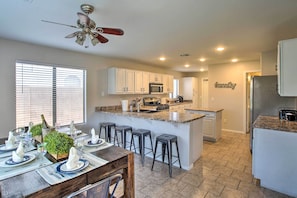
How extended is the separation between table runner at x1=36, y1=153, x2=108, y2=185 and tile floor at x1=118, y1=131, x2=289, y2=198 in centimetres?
113

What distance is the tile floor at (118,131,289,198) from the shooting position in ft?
7.83

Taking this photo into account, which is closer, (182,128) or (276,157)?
(276,157)

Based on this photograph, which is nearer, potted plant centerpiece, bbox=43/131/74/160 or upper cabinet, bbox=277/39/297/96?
potted plant centerpiece, bbox=43/131/74/160

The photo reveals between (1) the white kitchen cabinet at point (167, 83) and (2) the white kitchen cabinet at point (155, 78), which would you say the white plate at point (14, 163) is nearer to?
(2) the white kitchen cabinet at point (155, 78)

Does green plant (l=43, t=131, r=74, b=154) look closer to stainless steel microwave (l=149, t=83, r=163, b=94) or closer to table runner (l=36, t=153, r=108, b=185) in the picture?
table runner (l=36, t=153, r=108, b=185)

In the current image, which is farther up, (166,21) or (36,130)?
(166,21)

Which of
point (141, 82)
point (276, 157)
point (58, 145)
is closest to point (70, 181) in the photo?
point (58, 145)

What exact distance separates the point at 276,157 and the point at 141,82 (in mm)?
3891

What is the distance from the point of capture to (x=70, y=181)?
1291 millimetres

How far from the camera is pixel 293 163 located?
2.29m

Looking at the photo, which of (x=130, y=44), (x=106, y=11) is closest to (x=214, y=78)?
(x=130, y=44)

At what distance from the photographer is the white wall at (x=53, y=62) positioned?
317cm

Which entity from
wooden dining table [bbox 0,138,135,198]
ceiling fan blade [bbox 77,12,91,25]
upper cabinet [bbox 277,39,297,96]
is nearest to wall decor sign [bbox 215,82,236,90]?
upper cabinet [bbox 277,39,297,96]

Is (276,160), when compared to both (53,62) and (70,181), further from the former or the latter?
(53,62)
